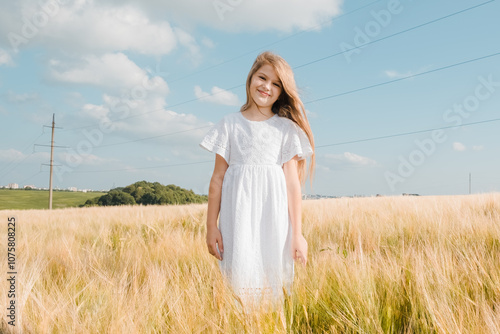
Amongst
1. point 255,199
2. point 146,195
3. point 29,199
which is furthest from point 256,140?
point 29,199

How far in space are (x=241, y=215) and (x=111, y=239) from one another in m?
2.44

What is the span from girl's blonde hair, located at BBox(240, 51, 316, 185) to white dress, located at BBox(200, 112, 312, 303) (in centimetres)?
9

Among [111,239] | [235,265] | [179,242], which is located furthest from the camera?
[111,239]

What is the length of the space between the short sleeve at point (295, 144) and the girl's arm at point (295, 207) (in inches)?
1.8

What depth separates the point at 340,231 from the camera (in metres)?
3.42

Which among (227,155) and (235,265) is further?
(227,155)

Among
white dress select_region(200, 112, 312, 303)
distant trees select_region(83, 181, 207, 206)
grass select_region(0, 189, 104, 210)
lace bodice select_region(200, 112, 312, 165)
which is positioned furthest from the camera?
grass select_region(0, 189, 104, 210)

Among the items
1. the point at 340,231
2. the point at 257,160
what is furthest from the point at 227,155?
the point at 340,231

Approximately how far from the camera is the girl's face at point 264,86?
215 cm

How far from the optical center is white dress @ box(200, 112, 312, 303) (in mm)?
1959

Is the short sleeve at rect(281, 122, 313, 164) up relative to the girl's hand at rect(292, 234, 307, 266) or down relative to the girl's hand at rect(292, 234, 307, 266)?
up

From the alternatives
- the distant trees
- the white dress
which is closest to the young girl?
the white dress

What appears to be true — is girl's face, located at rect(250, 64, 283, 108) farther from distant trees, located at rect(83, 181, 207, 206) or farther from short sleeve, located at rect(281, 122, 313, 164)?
distant trees, located at rect(83, 181, 207, 206)

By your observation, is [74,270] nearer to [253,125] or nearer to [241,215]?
[241,215]
